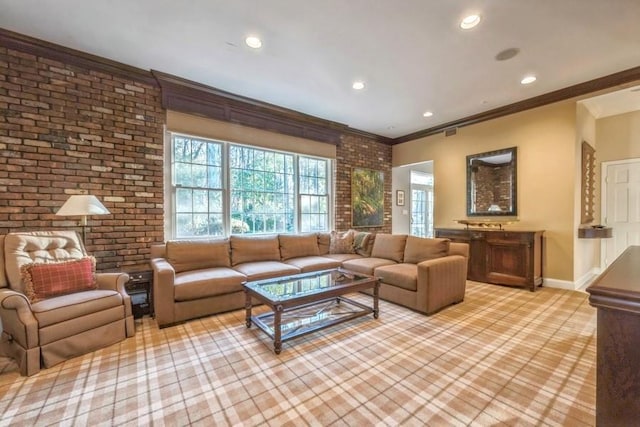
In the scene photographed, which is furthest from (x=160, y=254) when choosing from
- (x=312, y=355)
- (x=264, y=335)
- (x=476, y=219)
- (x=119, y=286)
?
(x=476, y=219)

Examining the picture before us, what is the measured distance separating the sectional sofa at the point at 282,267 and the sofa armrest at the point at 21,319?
879 mm

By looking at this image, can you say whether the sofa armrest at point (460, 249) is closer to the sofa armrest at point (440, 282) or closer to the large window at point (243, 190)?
the sofa armrest at point (440, 282)

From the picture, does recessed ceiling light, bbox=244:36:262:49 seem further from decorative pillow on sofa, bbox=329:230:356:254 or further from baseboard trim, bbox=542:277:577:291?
baseboard trim, bbox=542:277:577:291

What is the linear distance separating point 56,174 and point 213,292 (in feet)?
6.84

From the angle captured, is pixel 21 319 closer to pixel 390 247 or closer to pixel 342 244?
pixel 342 244

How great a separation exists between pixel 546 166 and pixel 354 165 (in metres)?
3.13

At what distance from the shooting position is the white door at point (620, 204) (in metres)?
4.36

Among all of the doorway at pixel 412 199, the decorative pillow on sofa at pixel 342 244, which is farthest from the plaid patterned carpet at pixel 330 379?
the doorway at pixel 412 199

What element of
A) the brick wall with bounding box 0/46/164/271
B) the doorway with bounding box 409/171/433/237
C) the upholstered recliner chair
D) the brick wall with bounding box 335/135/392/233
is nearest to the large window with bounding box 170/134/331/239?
the brick wall with bounding box 335/135/392/233

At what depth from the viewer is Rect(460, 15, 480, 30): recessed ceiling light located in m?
2.39

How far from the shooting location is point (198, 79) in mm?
3582

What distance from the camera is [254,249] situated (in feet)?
12.8

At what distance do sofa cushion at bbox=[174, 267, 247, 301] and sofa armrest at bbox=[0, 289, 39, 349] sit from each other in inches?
39.8

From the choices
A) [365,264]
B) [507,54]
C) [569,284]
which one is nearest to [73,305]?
[365,264]
